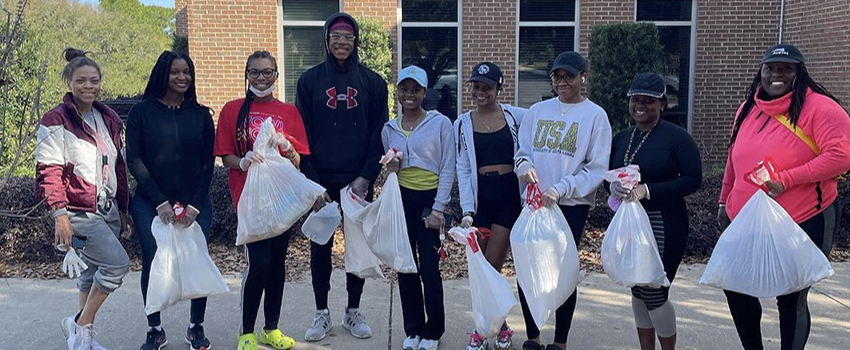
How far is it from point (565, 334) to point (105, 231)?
256 centimetres

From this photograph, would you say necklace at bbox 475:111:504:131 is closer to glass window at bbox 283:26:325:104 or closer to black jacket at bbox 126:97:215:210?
black jacket at bbox 126:97:215:210

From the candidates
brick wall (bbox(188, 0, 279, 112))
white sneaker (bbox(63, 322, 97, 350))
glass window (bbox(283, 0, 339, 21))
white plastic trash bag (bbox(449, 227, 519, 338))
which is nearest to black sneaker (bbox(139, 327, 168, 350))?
white sneaker (bbox(63, 322, 97, 350))

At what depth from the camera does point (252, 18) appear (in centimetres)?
1017

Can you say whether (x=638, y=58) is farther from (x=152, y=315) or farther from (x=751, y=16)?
(x=152, y=315)

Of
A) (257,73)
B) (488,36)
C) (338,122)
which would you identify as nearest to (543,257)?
(338,122)

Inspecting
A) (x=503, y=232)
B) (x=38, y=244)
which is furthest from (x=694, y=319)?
(x=38, y=244)

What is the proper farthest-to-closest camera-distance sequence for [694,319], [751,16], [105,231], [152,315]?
1. [751,16]
2. [694,319]
3. [152,315]
4. [105,231]

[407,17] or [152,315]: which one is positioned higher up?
[407,17]

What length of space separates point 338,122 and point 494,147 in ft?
3.05

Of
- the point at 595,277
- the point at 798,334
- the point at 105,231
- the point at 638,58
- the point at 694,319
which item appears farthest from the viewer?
the point at 638,58

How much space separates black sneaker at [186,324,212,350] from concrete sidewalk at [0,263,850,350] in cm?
11

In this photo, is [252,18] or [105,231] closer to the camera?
[105,231]

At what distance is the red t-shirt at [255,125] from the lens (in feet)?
12.6

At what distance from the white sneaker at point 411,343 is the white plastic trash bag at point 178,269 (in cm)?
110
